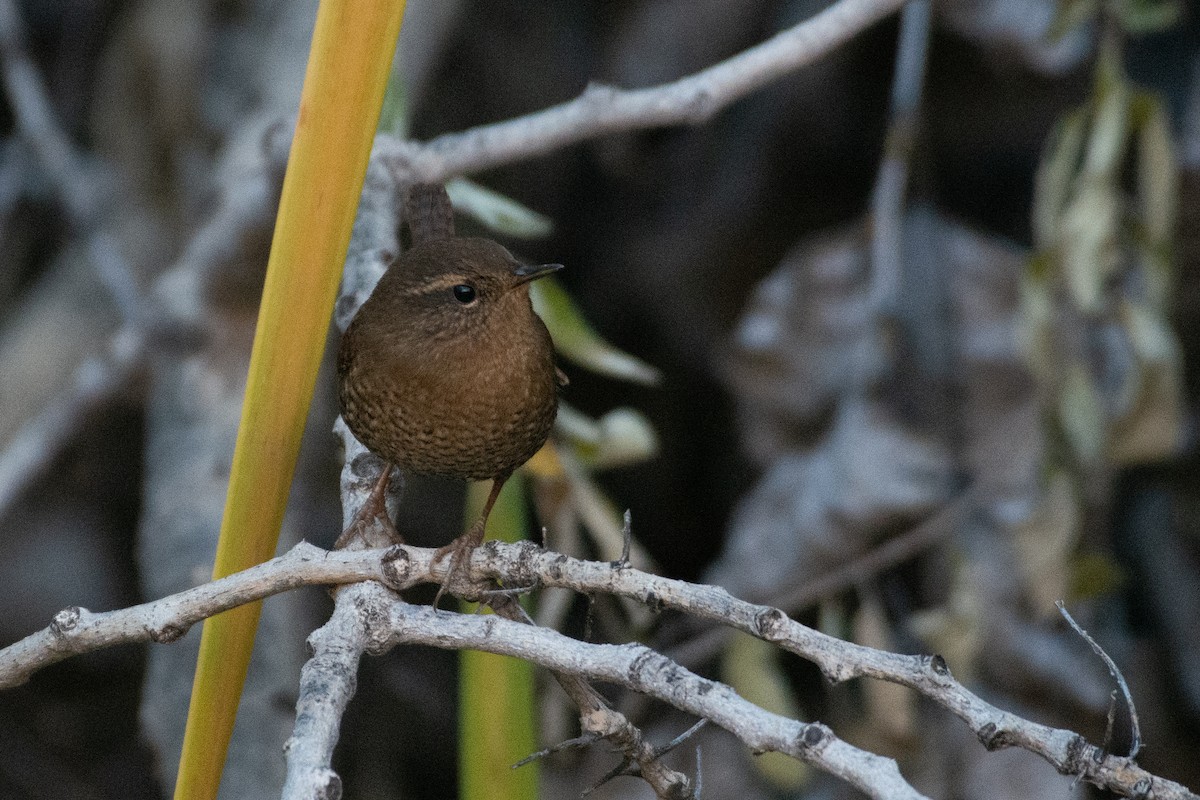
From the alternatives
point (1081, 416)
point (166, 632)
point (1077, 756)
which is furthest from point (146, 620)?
point (1081, 416)

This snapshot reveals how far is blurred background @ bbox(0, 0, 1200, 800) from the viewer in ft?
10.2

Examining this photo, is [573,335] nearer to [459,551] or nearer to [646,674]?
[459,551]

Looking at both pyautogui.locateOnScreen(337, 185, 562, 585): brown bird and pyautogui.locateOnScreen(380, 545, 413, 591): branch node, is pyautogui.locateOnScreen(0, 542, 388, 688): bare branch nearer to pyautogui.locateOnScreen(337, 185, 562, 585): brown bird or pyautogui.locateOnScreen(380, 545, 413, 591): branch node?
pyautogui.locateOnScreen(380, 545, 413, 591): branch node

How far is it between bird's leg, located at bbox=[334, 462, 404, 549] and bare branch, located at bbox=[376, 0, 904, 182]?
683mm

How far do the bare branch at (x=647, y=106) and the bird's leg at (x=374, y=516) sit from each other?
2.24 ft

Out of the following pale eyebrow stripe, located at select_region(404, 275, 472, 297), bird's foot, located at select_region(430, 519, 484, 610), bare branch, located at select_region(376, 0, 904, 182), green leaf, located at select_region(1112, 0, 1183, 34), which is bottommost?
bird's foot, located at select_region(430, 519, 484, 610)

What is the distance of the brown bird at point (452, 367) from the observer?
2.05 meters

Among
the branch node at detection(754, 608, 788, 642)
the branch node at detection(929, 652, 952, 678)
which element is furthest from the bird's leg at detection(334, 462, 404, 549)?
the branch node at detection(929, 652, 952, 678)

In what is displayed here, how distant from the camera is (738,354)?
3.82m

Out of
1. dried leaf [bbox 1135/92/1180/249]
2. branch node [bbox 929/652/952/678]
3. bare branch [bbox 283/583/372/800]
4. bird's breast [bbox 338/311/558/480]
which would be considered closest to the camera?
bare branch [bbox 283/583/372/800]

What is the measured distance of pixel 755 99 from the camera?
4.13 metres

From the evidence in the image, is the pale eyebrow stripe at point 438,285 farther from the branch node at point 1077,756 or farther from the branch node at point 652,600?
the branch node at point 1077,756

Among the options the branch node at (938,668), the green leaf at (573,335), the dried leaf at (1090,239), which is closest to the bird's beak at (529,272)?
the green leaf at (573,335)

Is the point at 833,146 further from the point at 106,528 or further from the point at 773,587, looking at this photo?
the point at 106,528
